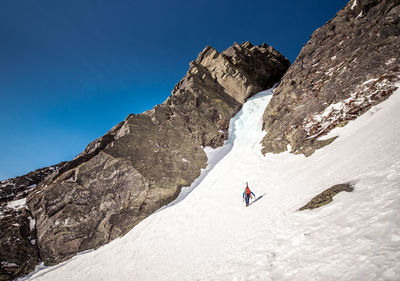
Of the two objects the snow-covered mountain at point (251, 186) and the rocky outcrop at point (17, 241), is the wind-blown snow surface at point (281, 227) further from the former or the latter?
the rocky outcrop at point (17, 241)

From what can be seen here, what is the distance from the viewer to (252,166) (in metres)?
19.8

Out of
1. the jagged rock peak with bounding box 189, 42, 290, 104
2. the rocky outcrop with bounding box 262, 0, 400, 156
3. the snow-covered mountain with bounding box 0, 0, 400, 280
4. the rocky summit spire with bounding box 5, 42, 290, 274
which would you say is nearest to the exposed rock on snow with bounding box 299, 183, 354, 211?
the snow-covered mountain with bounding box 0, 0, 400, 280

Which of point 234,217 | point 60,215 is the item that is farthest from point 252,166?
point 60,215

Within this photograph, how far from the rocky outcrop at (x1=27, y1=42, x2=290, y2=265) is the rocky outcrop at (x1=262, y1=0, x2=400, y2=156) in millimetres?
11487

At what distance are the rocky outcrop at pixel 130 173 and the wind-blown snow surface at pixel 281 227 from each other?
2.17 meters

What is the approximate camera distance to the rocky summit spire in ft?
61.0

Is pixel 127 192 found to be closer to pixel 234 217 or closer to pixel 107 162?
pixel 107 162

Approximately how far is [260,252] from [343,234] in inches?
106

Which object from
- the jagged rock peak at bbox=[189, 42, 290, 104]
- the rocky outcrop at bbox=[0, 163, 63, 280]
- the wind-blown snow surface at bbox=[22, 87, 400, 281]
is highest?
the jagged rock peak at bbox=[189, 42, 290, 104]

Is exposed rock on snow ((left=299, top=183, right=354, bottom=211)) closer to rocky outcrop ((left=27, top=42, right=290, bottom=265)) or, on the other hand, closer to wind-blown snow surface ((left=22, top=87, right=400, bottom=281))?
wind-blown snow surface ((left=22, top=87, right=400, bottom=281))

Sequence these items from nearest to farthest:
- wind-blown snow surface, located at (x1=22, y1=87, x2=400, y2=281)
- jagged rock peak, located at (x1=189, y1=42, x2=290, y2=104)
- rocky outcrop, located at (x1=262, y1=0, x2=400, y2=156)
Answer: wind-blown snow surface, located at (x1=22, y1=87, x2=400, y2=281) → rocky outcrop, located at (x1=262, y1=0, x2=400, y2=156) → jagged rock peak, located at (x1=189, y1=42, x2=290, y2=104)

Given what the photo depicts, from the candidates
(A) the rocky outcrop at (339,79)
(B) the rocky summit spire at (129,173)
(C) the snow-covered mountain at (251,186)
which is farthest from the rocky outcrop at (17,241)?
(A) the rocky outcrop at (339,79)

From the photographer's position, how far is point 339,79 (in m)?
19.0

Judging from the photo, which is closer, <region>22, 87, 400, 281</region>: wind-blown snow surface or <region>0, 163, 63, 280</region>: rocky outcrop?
<region>22, 87, 400, 281</region>: wind-blown snow surface
